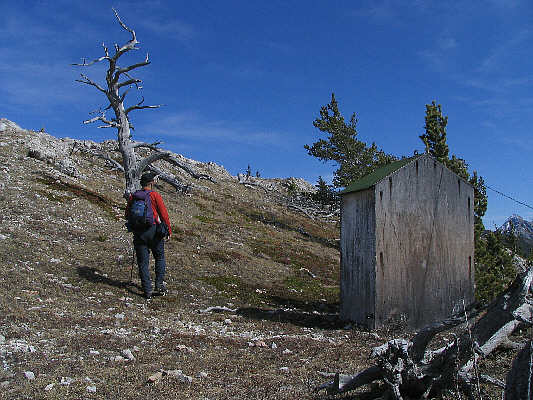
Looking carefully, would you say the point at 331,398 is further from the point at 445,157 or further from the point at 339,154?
the point at 339,154

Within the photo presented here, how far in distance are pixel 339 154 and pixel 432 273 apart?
999 inches

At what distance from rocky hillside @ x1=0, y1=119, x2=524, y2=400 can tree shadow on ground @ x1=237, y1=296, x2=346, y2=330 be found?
50 millimetres

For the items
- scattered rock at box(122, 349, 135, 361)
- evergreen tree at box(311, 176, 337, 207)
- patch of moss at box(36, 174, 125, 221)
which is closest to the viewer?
scattered rock at box(122, 349, 135, 361)

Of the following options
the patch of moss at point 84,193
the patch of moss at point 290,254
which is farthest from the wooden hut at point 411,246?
the patch of moss at point 84,193

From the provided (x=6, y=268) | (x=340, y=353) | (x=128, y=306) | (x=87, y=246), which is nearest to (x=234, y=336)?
(x=340, y=353)

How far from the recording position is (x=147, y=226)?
37.2 feet

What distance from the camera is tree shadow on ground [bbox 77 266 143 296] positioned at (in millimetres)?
11641

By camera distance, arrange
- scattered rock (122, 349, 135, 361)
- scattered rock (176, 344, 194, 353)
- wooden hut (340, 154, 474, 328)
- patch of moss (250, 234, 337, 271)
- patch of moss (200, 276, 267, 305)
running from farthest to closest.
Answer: patch of moss (250, 234, 337, 271) → patch of moss (200, 276, 267, 305) → wooden hut (340, 154, 474, 328) → scattered rock (176, 344, 194, 353) → scattered rock (122, 349, 135, 361)

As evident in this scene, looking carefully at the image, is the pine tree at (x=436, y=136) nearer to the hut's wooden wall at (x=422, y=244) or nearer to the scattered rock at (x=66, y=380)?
the hut's wooden wall at (x=422, y=244)

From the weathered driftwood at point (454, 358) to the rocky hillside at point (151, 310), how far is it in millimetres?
1049

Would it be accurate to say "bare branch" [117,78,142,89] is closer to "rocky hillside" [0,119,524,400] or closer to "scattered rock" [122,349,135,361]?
"rocky hillside" [0,119,524,400]

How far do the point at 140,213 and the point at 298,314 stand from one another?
15.4 ft

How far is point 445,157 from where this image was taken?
1988 cm

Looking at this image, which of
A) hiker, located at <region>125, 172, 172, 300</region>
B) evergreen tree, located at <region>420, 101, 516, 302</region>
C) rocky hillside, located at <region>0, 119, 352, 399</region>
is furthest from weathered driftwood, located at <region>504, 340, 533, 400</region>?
evergreen tree, located at <region>420, 101, 516, 302</region>
